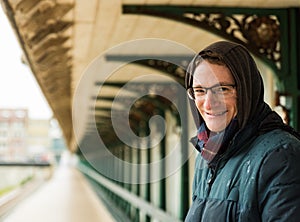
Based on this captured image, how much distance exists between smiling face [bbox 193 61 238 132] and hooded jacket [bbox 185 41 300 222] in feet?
0.10

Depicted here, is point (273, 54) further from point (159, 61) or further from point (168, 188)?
point (168, 188)

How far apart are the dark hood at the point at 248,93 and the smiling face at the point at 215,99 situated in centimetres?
3

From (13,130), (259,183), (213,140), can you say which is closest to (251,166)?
(259,183)

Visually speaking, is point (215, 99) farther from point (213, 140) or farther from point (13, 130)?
point (13, 130)

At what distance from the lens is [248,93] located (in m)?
1.27

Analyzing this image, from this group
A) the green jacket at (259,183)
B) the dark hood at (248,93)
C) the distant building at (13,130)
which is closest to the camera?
the green jacket at (259,183)

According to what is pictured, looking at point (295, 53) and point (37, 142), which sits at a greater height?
point (295, 53)

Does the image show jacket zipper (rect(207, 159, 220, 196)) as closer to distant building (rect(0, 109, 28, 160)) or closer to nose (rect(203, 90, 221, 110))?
nose (rect(203, 90, 221, 110))

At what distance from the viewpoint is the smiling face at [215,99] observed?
1320 mm

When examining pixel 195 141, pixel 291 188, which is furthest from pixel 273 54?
pixel 291 188

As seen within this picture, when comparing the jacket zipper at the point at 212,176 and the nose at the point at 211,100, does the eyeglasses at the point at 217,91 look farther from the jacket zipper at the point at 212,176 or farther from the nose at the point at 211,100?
the jacket zipper at the point at 212,176

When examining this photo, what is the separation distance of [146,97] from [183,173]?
98cm

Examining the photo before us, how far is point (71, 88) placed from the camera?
21.7ft

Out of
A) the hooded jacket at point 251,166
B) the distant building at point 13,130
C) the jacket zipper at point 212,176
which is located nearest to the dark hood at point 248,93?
the hooded jacket at point 251,166
